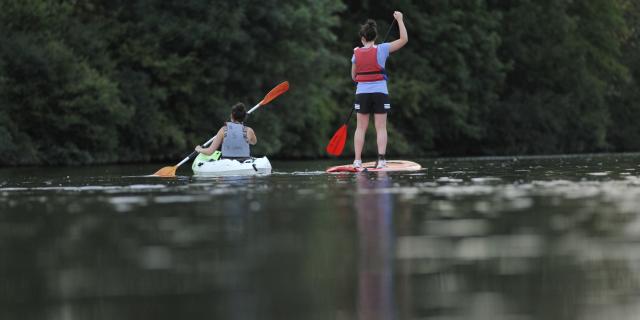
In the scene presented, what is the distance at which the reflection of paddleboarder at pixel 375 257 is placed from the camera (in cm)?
586

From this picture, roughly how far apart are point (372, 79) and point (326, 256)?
12.7m

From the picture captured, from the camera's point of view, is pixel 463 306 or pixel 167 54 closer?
pixel 463 306

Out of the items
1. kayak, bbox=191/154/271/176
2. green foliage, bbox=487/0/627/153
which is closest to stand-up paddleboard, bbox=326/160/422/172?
kayak, bbox=191/154/271/176

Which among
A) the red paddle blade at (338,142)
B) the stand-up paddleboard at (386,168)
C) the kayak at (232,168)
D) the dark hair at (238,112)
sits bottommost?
the stand-up paddleboard at (386,168)

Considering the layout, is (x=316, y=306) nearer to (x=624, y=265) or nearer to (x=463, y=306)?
(x=463, y=306)

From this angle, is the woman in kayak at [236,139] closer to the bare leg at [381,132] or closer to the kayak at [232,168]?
Result: the kayak at [232,168]

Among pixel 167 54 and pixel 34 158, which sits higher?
pixel 167 54

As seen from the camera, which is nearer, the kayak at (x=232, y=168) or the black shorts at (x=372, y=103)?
the kayak at (x=232, y=168)

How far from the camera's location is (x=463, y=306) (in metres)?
5.83

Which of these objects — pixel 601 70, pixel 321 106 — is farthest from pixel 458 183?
pixel 601 70

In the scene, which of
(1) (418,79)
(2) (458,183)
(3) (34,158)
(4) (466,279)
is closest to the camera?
(4) (466,279)

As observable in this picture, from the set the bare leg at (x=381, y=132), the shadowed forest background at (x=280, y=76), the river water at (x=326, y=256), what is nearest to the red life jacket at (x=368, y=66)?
the bare leg at (x=381, y=132)

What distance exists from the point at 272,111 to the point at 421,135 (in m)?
14.0

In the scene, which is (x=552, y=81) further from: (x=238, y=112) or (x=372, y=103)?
(x=238, y=112)
